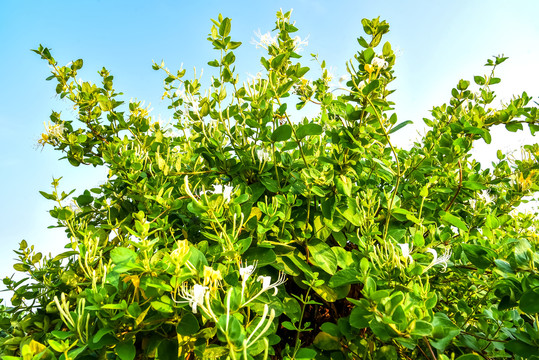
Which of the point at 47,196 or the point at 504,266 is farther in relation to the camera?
the point at 47,196

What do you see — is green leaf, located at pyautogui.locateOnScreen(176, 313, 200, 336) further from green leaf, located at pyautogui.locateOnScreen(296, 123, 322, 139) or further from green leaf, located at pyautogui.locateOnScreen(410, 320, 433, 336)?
green leaf, located at pyautogui.locateOnScreen(296, 123, 322, 139)

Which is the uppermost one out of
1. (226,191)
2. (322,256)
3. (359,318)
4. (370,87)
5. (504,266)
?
(370,87)

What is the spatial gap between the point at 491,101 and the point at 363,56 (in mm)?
1081

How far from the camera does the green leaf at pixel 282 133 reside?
136 cm

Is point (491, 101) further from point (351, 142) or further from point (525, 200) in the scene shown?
point (351, 142)

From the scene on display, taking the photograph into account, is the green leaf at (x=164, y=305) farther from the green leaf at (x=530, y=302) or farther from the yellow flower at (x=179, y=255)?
the green leaf at (x=530, y=302)

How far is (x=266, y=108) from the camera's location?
142 cm

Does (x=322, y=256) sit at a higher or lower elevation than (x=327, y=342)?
higher

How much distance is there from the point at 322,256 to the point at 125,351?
0.65m

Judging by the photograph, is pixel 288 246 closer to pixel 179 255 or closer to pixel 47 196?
pixel 179 255

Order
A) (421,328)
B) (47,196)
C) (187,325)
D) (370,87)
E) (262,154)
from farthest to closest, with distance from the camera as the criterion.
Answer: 1. (47,196)
2. (262,154)
3. (370,87)
4. (187,325)
5. (421,328)

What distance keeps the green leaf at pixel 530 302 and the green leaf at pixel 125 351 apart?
0.99 meters

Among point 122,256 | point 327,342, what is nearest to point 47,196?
point 122,256

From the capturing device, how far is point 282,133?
1371mm
